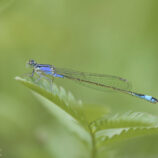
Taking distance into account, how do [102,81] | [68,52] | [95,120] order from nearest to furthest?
[95,120]
[102,81]
[68,52]

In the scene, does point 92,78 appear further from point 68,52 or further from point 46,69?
Result: point 68,52

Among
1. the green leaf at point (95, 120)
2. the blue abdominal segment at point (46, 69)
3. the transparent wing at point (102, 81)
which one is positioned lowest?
the green leaf at point (95, 120)

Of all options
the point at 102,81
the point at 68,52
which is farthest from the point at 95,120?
the point at 68,52

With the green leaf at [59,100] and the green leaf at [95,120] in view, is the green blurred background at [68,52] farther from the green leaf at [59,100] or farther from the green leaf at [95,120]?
the green leaf at [59,100]

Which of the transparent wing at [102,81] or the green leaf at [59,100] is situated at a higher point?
the transparent wing at [102,81]

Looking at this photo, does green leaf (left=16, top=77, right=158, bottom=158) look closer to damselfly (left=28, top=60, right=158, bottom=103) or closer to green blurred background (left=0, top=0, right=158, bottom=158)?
green blurred background (left=0, top=0, right=158, bottom=158)

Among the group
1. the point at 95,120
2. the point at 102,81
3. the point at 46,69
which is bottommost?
the point at 95,120

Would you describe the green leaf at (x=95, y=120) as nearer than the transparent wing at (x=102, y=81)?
Yes

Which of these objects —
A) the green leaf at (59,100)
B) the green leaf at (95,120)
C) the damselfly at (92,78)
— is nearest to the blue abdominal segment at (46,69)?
the damselfly at (92,78)

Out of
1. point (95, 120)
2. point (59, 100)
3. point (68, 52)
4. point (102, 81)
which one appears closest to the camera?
point (59, 100)
